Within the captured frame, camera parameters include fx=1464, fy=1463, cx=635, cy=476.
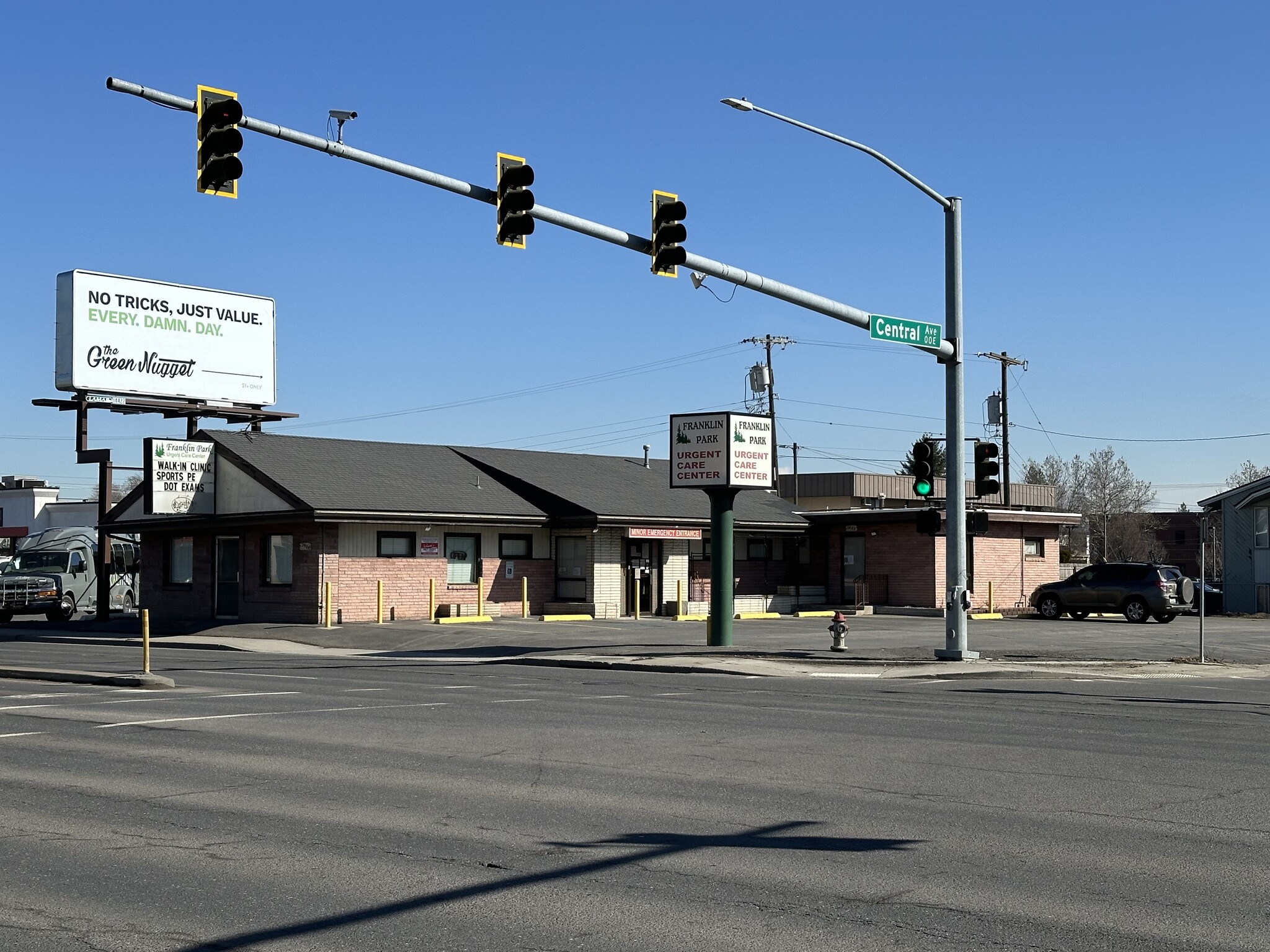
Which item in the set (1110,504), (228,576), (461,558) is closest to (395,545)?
(461,558)

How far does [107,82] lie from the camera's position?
48.1 feet

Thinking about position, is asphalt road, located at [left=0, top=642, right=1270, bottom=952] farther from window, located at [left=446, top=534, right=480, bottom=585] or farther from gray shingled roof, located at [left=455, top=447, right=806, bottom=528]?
gray shingled roof, located at [left=455, top=447, right=806, bottom=528]

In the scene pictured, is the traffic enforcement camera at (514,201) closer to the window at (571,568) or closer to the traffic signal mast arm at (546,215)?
the traffic signal mast arm at (546,215)

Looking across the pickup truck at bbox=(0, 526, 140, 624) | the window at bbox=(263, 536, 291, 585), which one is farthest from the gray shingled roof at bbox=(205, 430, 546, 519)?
the pickup truck at bbox=(0, 526, 140, 624)

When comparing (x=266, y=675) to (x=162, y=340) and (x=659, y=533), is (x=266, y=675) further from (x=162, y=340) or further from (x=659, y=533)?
(x=162, y=340)

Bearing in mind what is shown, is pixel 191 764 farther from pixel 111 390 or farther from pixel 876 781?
pixel 111 390

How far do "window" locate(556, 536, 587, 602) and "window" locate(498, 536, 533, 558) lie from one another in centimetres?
114

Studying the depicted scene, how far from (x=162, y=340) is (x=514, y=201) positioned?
1140 inches

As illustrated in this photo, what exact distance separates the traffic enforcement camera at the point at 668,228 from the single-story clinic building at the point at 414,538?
19055 millimetres

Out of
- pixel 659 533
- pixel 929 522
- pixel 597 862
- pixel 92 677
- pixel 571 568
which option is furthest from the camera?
pixel 571 568

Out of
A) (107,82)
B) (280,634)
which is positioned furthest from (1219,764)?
(280,634)

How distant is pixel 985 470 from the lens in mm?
26047

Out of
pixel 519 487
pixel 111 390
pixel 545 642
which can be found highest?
pixel 111 390

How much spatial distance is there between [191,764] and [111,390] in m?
32.1
